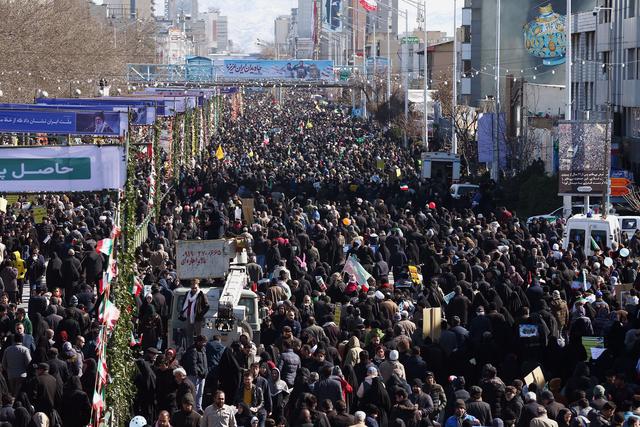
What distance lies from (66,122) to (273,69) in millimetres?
66654

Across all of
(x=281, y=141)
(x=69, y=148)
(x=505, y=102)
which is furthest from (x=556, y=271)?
(x=281, y=141)

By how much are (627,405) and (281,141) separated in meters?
60.7

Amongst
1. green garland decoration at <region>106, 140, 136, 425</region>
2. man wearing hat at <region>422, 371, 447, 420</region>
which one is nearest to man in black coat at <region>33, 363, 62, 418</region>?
green garland decoration at <region>106, 140, 136, 425</region>

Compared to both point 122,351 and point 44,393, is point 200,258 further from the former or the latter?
point 44,393

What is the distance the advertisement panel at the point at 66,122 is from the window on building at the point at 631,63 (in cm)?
2298

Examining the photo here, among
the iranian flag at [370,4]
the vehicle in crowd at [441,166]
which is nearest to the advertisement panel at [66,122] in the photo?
the vehicle in crowd at [441,166]

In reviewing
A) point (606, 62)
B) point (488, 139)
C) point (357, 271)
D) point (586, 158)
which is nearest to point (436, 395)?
point (357, 271)

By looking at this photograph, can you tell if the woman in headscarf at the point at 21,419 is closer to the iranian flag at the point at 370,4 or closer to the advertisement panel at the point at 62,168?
the advertisement panel at the point at 62,168

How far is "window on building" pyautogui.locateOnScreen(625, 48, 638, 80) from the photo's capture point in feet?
161

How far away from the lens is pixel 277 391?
50.3 ft

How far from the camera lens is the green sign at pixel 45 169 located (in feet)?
64.7

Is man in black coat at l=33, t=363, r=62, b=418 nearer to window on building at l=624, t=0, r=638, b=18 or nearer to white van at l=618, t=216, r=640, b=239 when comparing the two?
white van at l=618, t=216, r=640, b=239

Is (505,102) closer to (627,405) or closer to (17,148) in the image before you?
(17,148)

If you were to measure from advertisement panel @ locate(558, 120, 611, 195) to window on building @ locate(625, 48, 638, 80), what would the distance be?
18590 mm
